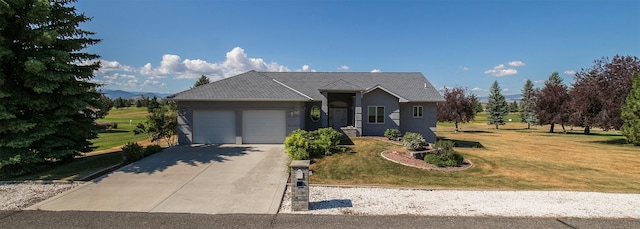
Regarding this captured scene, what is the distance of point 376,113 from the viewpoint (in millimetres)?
20844

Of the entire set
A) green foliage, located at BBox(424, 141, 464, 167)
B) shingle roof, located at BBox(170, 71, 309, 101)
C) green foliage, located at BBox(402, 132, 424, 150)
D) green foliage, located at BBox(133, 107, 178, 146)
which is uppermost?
shingle roof, located at BBox(170, 71, 309, 101)

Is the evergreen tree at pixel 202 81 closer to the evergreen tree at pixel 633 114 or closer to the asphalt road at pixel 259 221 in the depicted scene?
the asphalt road at pixel 259 221

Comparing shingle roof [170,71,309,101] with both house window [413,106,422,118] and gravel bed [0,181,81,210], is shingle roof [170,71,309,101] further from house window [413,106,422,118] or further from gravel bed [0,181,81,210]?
house window [413,106,422,118]

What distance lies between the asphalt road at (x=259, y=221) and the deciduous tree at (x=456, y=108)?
109 ft

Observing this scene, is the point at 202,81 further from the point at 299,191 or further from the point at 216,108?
the point at 299,191

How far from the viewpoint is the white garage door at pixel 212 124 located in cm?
1698

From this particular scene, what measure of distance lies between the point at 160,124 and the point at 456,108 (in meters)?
35.2

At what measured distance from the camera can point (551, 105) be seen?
3662cm

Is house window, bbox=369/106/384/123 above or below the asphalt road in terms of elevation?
above

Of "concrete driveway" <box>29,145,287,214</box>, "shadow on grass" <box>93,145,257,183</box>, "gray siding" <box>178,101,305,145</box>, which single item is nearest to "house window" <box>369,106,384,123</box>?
"gray siding" <box>178,101,305,145</box>

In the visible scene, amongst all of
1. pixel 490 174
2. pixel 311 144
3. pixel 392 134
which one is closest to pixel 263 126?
pixel 311 144

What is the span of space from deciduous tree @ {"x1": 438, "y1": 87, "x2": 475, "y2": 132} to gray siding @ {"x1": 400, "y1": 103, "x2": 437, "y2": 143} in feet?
60.4

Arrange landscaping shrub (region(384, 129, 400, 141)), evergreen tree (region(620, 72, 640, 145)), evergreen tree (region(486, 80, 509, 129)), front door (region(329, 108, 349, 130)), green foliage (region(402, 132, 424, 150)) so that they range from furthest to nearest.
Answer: evergreen tree (region(486, 80, 509, 129))
evergreen tree (region(620, 72, 640, 145))
front door (region(329, 108, 349, 130))
landscaping shrub (region(384, 129, 400, 141))
green foliage (region(402, 132, 424, 150))

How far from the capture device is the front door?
21578mm
